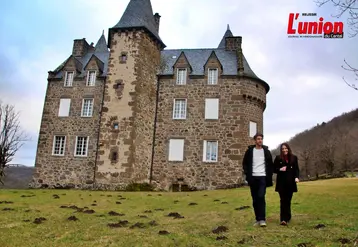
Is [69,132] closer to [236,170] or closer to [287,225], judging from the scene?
[236,170]

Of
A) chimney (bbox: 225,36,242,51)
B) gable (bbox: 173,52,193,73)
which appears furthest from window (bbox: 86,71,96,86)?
chimney (bbox: 225,36,242,51)

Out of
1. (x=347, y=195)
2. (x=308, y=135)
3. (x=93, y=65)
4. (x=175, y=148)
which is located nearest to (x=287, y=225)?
(x=347, y=195)

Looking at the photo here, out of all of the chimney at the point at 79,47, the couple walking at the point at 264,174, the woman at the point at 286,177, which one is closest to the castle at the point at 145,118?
the chimney at the point at 79,47

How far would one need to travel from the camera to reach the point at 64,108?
28.4 m

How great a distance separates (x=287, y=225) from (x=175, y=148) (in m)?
17.7

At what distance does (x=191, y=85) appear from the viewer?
2758cm

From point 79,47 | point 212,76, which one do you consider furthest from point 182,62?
point 79,47

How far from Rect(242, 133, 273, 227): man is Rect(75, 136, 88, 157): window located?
19.9 m

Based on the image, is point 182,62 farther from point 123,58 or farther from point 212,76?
point 123,58

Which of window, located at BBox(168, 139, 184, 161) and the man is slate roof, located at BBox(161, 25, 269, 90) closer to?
window, located at BBox(168, 139, 184, 161)

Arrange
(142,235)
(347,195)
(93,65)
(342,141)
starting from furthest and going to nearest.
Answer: (342,141) < (93,65) < (347,195) < (142,235)

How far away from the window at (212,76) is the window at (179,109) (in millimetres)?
2548

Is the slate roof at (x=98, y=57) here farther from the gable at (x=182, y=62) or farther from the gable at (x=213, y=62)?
the gable at (x=213, y=62)

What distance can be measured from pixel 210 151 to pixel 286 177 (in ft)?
55.3
